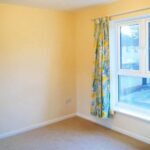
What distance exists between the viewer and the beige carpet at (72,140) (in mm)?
3025

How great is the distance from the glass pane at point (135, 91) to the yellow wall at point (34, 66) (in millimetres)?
1196

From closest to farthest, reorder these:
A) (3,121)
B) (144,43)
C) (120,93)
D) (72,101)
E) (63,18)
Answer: (144,43)
(3,121)
(120,93)
(63,18)
(72,101)

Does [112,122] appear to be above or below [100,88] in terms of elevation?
below

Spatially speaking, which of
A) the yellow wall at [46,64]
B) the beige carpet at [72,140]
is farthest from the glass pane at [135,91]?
the beige carpet at [72,140]

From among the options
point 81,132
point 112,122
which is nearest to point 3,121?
point 81,132

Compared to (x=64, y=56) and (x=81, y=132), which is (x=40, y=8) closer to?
(x=64, y=56)

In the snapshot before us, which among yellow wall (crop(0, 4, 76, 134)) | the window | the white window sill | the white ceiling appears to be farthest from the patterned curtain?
yellow wall (crop(0, 4, 76, 134))

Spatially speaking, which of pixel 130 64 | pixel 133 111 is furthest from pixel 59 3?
pixel 133 111

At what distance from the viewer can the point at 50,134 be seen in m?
3.49

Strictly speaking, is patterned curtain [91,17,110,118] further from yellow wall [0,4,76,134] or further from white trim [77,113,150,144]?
yellow wall [0,4,76,134]

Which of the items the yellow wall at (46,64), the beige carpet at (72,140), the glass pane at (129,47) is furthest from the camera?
the yellow wall at (46,64)

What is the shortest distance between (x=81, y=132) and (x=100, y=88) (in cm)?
88

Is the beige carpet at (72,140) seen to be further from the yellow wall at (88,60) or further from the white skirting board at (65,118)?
the yellow wall at (88,60)

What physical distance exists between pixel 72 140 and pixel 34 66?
1.53 metres
